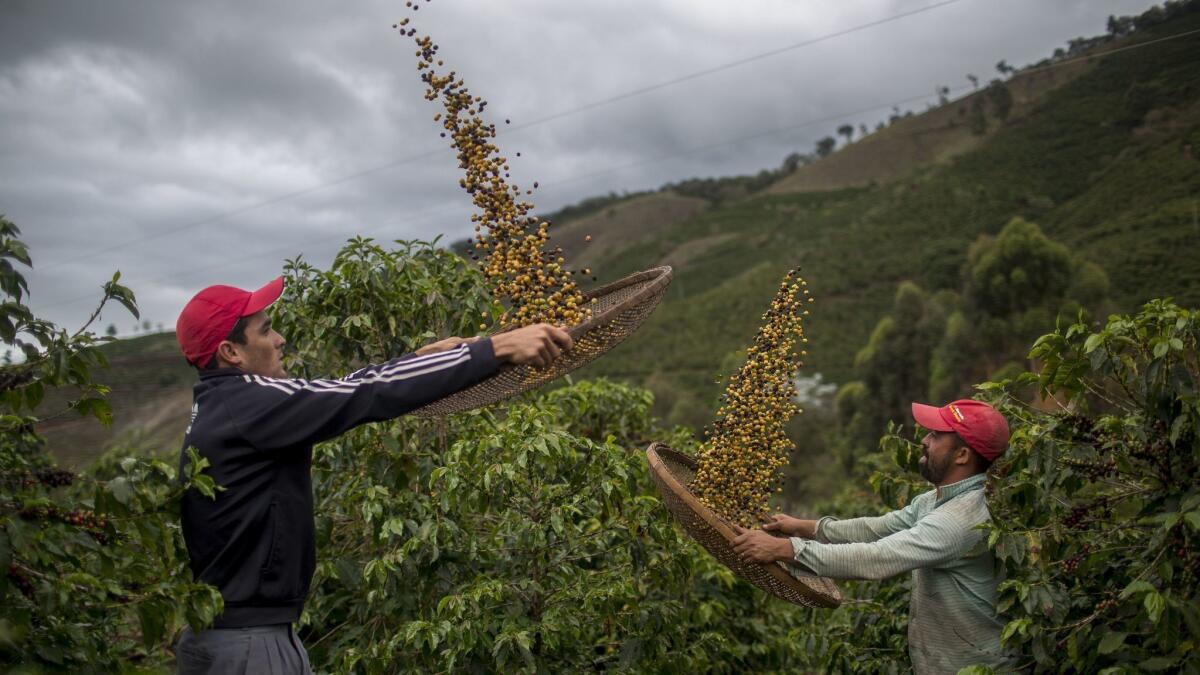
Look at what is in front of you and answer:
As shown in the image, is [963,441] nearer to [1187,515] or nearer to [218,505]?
[1187,515]

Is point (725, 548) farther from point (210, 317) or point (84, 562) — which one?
point (84, 562)

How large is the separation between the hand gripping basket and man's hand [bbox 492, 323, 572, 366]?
0.29 feet

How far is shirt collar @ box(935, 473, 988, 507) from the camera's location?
9.66ft

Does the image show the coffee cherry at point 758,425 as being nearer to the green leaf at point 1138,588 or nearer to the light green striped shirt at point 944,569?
the light green striped shirt at point 944,569

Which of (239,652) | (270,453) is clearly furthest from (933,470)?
(239,652)

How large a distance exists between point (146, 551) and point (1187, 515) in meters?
2.89

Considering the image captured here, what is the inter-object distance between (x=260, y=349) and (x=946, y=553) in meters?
2.23

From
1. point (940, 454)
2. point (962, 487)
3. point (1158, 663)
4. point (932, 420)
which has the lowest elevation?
point (1158, 663)

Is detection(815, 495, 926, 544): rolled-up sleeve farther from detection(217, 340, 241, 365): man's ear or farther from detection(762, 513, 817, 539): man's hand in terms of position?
detection(217, 340, 241, 365): man's ear

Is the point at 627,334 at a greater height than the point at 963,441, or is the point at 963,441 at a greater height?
the point at 627,334

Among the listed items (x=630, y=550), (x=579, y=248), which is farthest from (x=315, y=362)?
(x=579, y=248)

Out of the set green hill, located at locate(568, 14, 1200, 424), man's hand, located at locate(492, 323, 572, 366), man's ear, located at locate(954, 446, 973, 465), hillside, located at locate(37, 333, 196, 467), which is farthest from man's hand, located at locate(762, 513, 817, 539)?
hillside, located at locate(37, 333, 196, 467)

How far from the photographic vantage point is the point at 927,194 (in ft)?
152

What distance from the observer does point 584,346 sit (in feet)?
8.27
